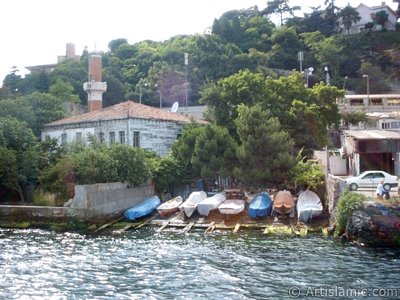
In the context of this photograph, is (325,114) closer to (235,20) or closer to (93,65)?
(93,65)

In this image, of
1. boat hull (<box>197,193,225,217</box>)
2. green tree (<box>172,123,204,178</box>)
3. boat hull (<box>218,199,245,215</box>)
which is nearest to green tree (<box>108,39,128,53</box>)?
green tree (<box>172,123,204,178</box>)

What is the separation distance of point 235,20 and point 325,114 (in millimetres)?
50638

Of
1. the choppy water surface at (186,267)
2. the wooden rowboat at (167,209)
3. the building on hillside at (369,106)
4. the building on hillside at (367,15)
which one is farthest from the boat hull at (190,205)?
the building on hillside at (367,15)

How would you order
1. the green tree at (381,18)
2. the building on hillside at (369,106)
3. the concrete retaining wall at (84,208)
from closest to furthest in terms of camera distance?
the concrete retaining wall at (84,208), the building on hillside at (369,106), the green tree at (381,18)

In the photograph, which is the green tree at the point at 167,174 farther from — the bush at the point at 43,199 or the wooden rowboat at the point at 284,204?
the wooden rowboat at the point at 284,204

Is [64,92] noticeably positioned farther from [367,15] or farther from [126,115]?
[367,15]

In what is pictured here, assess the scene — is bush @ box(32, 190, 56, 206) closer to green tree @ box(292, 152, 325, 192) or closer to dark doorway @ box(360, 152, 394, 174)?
green tree @ box(292, 152, 325, 192)

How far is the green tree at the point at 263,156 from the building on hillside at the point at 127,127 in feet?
35.4

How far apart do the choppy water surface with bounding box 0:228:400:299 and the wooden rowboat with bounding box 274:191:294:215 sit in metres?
3.63

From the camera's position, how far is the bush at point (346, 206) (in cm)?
2497

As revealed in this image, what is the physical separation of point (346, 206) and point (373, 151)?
36.9ft

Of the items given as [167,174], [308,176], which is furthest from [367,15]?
[167,174]

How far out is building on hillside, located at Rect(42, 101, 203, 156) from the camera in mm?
42188

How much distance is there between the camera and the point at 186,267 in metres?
20.0
